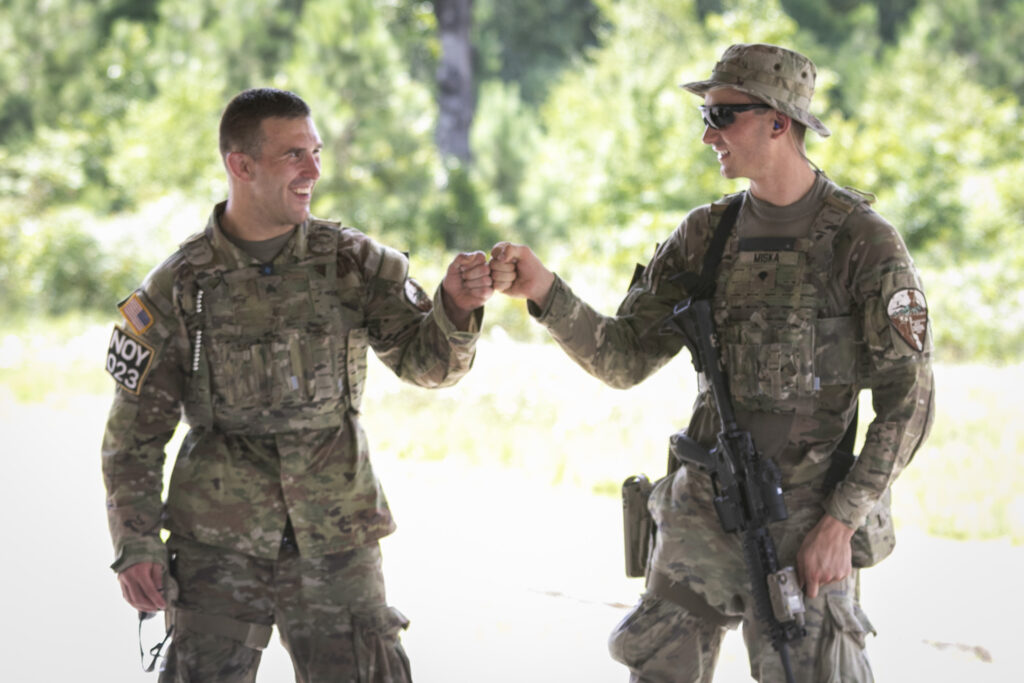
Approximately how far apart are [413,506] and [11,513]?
2292mm

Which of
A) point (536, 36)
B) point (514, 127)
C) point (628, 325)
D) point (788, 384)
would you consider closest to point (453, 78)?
point (514, 127)

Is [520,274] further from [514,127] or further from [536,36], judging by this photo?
[536,36]

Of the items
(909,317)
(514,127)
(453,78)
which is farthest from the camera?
(514,127)

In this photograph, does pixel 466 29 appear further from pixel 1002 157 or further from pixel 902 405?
pixel 902 405

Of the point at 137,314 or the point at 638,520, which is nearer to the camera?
the point at 137,314

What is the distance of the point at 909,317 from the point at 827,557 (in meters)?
0.53

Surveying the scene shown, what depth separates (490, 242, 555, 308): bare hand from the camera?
266 centimetres

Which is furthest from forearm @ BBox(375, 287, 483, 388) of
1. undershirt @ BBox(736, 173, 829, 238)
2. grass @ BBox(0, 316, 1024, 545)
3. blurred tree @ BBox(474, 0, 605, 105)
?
blurred tree @ BBox(474, 0, 605, 105)

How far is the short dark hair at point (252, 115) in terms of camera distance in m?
2.61

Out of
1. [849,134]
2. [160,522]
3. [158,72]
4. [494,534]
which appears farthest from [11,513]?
[158,72]

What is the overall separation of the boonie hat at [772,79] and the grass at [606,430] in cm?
386

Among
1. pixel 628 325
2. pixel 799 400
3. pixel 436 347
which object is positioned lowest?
pixel 799 400

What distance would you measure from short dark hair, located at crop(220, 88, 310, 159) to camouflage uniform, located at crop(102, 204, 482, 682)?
20 cm

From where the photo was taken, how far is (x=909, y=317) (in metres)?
2.42
